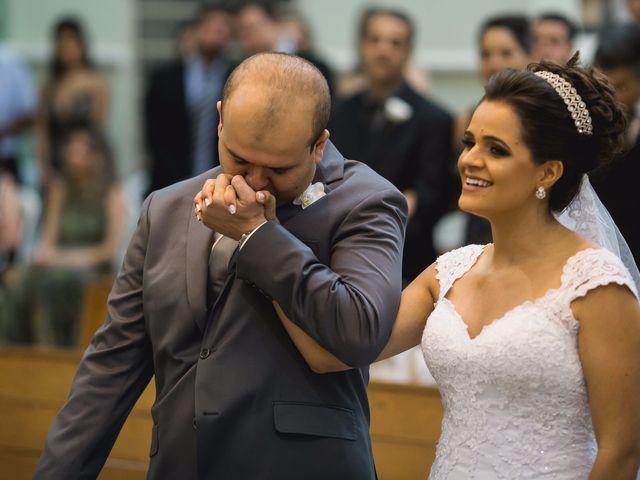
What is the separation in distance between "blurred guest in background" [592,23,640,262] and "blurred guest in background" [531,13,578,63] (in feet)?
4.24

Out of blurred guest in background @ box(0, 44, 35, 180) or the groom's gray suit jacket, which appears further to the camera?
blurred guest in background @ box(0, 44, 35, 180)

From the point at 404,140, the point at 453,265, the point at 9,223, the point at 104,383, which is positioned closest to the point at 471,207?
the point at 453,265

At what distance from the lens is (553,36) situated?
6.13 metres

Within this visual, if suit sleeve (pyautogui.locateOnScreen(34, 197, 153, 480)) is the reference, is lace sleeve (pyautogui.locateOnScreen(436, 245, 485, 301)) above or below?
above

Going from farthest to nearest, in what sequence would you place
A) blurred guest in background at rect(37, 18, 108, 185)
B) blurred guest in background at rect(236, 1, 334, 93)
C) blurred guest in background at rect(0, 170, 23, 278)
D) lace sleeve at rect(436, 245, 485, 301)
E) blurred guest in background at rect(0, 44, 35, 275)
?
1. blurred guest in background at rect(37, 18, 108, 185)
2. blurred guest in background at rect(0, 44, 35, 275)
3. blurred guest in background at rect(0, 170, 23, 278)
4. blurred guest in background at rect(236, 1, 334, 93)
5. lace sleeve at rect(436, 245, 485, 301)

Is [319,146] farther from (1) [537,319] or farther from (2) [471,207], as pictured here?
(1) [537,319]

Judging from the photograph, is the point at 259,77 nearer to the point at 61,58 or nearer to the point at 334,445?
the point at 334,445

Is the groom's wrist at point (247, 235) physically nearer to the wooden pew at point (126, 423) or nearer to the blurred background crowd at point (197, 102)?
the blurred background crowd at point (197, 102)

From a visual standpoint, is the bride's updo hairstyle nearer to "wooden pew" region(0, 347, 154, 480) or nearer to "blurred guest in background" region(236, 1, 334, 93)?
"wooden pew" region(0, 347, 154, 480)

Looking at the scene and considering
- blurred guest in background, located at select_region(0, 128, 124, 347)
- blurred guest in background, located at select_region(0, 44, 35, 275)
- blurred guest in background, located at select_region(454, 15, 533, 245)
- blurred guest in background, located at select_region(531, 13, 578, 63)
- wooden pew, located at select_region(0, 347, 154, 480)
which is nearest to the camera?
wooden pew, located at select_region(0, 347, 154, 480)

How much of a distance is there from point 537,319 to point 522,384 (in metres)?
0.16

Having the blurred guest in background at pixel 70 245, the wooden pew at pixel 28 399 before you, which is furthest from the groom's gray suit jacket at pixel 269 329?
the blurred guest in background at pixel 70 245

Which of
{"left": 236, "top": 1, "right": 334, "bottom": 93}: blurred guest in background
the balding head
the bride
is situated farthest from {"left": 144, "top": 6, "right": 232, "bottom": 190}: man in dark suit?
the balding head

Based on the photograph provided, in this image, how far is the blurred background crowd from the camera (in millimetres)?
5922
